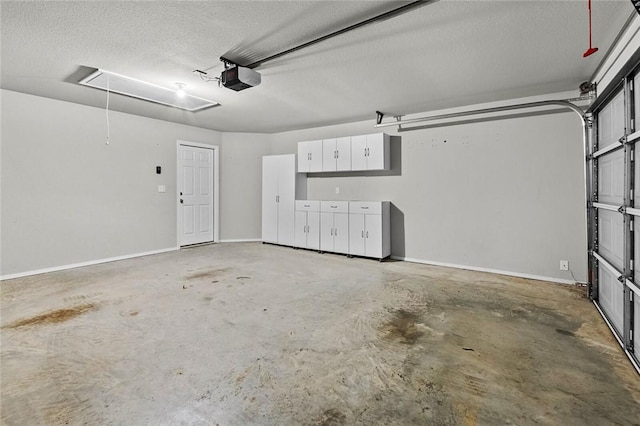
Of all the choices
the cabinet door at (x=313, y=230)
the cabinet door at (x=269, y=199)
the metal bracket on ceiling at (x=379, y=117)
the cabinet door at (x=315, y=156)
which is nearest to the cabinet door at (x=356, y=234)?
the cabinet door at (x=313, y=230)

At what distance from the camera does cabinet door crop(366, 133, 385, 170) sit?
5.09m

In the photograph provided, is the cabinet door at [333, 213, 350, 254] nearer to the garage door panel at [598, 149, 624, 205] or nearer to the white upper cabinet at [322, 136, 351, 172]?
the white upper cabinet at [322, 136, 351, 172]

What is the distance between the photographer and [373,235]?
202 inches

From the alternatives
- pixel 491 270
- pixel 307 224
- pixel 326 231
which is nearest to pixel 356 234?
pixel 326 231

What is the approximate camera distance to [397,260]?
5203 millimetres

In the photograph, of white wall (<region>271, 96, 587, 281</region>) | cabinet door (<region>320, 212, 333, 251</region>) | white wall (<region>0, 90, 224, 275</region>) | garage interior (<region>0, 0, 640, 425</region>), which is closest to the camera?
garage interior (<region>0, 0, 640, 425</region>)

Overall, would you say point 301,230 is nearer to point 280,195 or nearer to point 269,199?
point 280,195

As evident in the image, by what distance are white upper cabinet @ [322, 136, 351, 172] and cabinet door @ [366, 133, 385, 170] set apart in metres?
0.41

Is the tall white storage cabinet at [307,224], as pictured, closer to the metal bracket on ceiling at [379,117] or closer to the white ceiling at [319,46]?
the metal bracket on ceiling at [379,117]

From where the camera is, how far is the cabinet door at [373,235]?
5062 millimetres

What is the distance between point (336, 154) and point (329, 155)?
169 mm

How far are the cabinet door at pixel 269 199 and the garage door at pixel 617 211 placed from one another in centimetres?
502

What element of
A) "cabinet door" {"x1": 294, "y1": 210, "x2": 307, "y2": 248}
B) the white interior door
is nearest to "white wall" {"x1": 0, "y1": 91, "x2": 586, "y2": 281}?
the white interior door

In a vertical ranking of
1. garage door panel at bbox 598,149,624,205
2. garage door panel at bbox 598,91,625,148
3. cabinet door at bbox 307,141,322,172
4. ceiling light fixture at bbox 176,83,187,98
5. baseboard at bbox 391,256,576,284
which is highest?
ceiling light fixture at bbox 176,83,187,98
